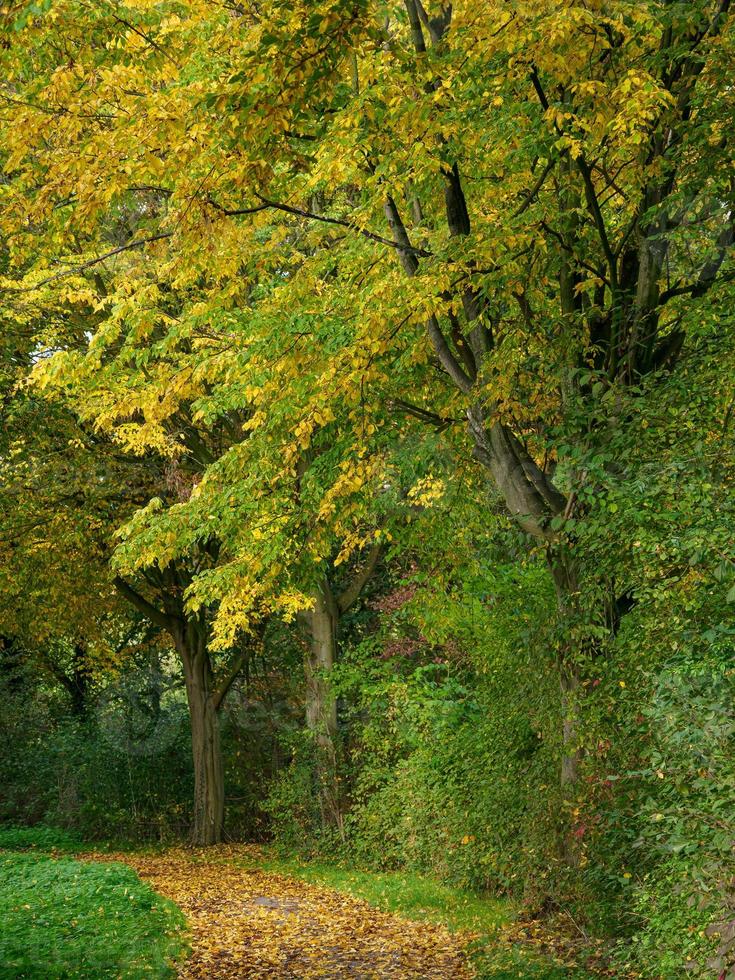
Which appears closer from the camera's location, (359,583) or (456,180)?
(456,180)

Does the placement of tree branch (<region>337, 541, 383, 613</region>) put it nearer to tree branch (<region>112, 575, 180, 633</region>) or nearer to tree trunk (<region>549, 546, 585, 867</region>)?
tree branch (<region>112, 575, 180, 633</region>)

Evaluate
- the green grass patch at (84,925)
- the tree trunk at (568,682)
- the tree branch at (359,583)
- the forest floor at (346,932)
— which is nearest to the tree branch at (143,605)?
the tree branch at (359,583)

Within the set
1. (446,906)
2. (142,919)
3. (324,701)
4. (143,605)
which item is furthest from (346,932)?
(143,605)

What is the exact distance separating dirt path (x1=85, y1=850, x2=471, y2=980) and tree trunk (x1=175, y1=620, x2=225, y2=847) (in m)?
4.76

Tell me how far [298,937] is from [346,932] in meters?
0.49

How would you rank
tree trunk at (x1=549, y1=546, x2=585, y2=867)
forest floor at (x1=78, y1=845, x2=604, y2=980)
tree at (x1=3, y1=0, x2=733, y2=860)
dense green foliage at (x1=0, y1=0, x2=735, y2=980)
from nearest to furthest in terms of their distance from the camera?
dense green foliage at (x1=0, y1=0, x2=735, y2=980) < tree at (x1=3, y1=0, x2=733, y2=860) < tree trunk at (x1=549, y1=546, x2=585, y2=867) < forest floor at (x1=78, y1=845, x2=604, y2=980)

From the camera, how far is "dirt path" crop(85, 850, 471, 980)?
8.80 meters

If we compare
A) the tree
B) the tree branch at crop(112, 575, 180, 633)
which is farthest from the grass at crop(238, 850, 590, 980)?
the tree branch at crop(112, 575, 180, 633)

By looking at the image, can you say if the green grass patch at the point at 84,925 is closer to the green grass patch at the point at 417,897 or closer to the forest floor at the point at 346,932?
the forest floor at the point at 346,932

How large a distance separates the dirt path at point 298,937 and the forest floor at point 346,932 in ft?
0.04

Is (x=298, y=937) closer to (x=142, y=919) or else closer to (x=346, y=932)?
(x=346, y=932)

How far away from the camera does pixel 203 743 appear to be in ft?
64.6

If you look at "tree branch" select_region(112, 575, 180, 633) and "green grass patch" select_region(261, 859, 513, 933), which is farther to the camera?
"tree branch" select_region(112, 575, 180, 633)

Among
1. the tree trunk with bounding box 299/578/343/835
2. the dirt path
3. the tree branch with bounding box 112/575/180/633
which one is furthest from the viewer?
the tree branch with bounding box 112/575/180/633
